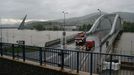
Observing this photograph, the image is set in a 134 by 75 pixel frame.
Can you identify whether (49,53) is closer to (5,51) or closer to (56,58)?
(56,58)

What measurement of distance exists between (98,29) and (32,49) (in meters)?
66.0

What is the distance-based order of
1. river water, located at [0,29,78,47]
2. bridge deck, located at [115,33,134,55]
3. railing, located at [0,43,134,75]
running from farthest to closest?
river water, located at [0,29,78,47], bridge deck, located at [115,33,134,55], railing, located at [0,43,134,75]

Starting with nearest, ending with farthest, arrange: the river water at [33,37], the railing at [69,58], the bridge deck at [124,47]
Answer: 1. the railing at [69,58]
2. the bridge deck at [124,47]
3. the river water at [33,37]

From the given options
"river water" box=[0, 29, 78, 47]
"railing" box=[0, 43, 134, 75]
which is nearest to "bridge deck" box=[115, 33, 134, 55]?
"railing" box=[0, 43, 134, 75]

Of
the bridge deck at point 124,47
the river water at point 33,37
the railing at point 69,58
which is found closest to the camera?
the railing at point 69,58

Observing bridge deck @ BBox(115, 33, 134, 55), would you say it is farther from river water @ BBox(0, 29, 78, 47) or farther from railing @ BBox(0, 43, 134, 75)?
river water @ BBox(0, 29, 78, 47)

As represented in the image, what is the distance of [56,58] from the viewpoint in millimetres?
9406

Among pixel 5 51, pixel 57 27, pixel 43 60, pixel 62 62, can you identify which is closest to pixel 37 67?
pixel 43 60

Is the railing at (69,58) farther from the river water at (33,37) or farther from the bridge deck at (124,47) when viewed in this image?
the river water at (33,37)

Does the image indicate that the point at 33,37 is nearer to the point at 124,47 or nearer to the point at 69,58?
the point at 124,47

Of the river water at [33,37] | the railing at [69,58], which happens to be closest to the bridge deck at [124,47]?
the railing at [69,58]

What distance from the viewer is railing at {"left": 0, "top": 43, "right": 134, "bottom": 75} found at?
8.21 m

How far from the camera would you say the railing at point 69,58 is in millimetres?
8211

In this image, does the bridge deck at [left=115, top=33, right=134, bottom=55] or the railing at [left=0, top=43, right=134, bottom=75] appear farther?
the bridge deck at [left=115, top=33, right=134, bottom=55]
